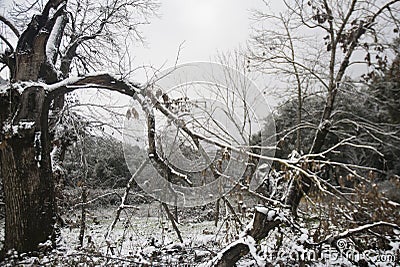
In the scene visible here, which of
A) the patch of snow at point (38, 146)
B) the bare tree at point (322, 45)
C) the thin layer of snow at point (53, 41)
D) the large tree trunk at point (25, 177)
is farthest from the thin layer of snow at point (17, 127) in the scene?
the bare tree at point (322, 45)

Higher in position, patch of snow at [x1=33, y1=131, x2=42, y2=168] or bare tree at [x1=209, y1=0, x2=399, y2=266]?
bare tree at [x1=209, y1=0, x2=399, y2=266]

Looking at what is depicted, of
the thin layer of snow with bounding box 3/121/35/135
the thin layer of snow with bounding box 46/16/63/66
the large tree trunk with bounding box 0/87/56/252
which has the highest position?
the thin layer of snow with bounding box 46/16/63/66

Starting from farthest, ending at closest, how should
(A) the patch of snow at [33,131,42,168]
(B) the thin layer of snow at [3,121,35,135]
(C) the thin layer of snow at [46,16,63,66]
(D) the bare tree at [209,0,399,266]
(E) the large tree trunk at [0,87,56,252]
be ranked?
(D) the bare tree at [209,0,399,266], (C) the thin layer of snow at [46,16,63,66], (A) the patch of snow at [33,131,42,168], (E) the large tree trunk at [0,87,56,252], (B) the thin layer of snow at [3,121,35,135]

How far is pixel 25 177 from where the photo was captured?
427 centimetres

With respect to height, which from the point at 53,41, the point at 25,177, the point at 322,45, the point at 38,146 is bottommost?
the point at 25,177

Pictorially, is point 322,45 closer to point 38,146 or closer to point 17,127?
point 38,146

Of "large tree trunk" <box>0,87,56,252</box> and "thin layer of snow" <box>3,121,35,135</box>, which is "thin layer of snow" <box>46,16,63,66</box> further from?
"thin layer of snow" <box>3,121,35,135</box>

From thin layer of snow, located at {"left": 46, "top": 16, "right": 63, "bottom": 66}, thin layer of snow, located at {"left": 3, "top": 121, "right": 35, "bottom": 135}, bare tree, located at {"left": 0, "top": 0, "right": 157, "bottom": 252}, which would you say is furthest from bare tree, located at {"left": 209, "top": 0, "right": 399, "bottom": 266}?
thin layer of snow, located at {"left": 46, "top": 16, "right": 63, "bottom": 66}

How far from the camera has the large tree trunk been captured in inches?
164

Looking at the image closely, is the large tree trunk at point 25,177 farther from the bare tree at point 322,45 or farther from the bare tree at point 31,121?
the bare tree at point 322,45

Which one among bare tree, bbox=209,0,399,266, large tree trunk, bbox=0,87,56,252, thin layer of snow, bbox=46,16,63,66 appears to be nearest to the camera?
large tree trunk, bbox=0,87,56,252

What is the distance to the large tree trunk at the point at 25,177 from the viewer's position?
13.7 ft

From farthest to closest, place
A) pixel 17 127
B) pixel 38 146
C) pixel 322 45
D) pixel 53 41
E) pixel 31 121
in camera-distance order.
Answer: pixel 322 45 → pixel 53 41 → pixel 38 146 → pixel 31 121 → pixel 17 127

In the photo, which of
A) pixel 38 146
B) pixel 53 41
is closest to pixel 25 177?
pixel 38 146
